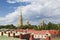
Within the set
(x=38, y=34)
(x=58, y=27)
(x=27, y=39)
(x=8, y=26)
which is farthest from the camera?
(x=8, y=26)

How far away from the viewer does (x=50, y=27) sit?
5906 cm

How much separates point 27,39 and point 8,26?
75763mm

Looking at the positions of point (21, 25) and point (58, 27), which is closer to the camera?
point (58, 27)

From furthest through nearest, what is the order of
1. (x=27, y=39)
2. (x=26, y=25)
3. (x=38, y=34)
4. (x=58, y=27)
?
(x=26, y=25), (x=58, y=27), (x=38, y=34), (x=27, y=39)

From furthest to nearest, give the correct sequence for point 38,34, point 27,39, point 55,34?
1. point 55,34
2. point 38,34
3. point 27,39

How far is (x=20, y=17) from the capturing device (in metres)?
76.4

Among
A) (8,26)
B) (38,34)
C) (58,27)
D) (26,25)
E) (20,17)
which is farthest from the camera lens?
(8,26)

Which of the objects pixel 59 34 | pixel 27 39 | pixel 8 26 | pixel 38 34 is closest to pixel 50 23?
pixel 59 34

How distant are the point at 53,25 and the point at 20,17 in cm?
2062

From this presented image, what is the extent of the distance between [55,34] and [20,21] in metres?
42.0

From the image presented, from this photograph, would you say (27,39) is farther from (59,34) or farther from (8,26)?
(8,26)

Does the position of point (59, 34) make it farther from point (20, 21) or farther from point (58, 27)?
point (20, 21)

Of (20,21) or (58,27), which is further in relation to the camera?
(20,21)

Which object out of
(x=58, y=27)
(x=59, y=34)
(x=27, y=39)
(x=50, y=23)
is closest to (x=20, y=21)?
(x=50, y=23)
